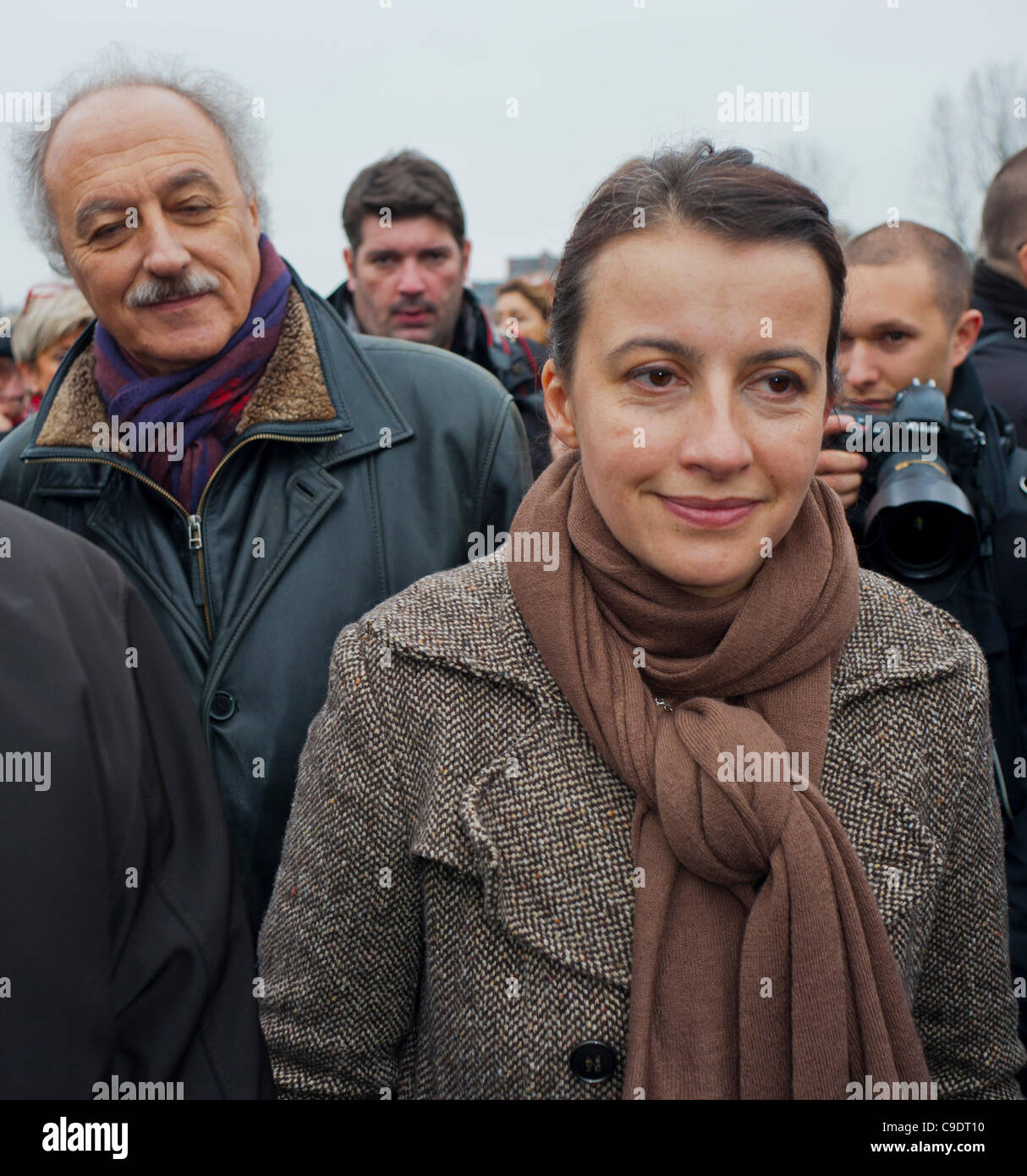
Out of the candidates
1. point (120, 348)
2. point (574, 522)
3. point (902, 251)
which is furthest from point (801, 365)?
point (902, 251)

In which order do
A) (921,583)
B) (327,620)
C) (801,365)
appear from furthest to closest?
(921,583) → (327,620) → (801,365)

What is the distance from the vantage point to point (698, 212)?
1630mm

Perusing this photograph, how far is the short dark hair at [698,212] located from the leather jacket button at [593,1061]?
926 mm

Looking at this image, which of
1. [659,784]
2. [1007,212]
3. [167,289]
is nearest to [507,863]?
[659,784]

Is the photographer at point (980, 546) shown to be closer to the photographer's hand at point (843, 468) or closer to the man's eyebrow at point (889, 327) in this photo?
the photographer's hand at point (843, 468)

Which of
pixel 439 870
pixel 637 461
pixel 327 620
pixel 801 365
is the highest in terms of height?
pixel 801 365

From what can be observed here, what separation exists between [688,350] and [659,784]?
0.56 metres

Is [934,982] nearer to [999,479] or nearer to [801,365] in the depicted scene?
[801,365]

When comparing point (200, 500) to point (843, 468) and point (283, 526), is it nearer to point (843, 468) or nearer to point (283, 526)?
point (283, 526)

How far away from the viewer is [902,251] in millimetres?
3137

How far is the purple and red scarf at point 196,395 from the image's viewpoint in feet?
7.74

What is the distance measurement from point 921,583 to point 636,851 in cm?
113

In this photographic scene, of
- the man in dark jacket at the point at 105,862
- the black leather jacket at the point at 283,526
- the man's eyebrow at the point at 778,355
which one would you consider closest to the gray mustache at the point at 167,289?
the black leather jacket at the point at 283,526
